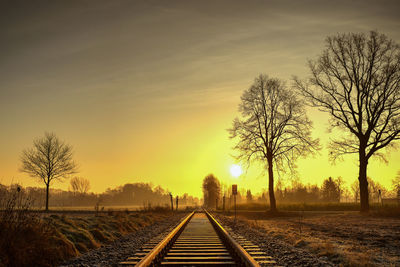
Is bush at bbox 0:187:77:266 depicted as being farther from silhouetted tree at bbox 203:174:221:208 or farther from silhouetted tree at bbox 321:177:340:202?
silhouetted tree at bbox 321:177:340:202

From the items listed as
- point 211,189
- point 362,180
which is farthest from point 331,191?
point 362,180

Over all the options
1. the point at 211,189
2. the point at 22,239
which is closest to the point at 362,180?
the point at 22,239

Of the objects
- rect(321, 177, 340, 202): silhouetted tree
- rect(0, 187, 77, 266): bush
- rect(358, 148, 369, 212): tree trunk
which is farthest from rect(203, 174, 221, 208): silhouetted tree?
rect(0, 187, 77, 266): bush

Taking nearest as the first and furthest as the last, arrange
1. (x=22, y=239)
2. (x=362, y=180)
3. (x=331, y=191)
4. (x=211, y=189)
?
(x=22, y=239), (x=362, y=180), (x=211, y=189), (x=331, y=191)

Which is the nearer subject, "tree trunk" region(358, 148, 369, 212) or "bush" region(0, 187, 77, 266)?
"bush" region(0, 187, 77, 266)

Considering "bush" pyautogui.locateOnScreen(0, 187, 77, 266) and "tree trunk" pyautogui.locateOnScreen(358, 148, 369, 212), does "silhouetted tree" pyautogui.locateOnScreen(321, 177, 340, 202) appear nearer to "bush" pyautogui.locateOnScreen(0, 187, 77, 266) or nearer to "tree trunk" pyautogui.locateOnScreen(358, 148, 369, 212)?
"tree trunk" pyautogui.locateOnScreen(358, 148, 369, 212)

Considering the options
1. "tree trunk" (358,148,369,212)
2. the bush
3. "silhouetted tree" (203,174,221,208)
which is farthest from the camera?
"silhouetted tree" (203,174,221,208)

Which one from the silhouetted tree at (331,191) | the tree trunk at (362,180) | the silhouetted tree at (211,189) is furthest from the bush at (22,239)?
the silhouetted tree at (331,191)

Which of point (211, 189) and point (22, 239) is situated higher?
point (22, 239)

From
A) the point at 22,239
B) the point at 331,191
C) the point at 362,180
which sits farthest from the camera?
the point at 331,191

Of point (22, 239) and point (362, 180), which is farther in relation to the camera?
point (362, 180)

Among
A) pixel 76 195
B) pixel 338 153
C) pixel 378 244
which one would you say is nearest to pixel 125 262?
pixel 378 244

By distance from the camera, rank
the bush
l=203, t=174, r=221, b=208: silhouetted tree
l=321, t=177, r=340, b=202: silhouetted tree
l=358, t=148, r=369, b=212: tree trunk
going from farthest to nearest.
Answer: l=321, t=177, r=340, b=202: silhouetted tree → l=203, t=174, r=221, b=208: silhouetted tree → l=358, t=148, r=369, b=212: tree trunk → the bush

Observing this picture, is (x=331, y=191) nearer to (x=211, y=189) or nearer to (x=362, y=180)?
(x=211, y=189)
